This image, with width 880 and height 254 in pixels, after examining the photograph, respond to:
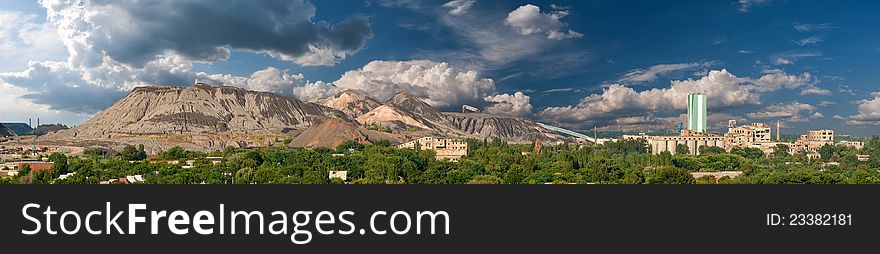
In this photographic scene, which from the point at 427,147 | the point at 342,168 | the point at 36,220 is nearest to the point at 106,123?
the point at 427,147

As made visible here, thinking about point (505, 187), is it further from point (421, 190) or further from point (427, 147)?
point (427, 147)

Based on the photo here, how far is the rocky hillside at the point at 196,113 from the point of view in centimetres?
5078

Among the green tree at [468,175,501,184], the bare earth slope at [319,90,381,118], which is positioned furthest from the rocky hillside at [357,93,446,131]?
the green tree at [468,175,501,184]

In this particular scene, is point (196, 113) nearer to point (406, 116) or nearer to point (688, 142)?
point (406, 116)

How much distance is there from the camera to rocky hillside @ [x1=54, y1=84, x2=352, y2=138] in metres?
50.8

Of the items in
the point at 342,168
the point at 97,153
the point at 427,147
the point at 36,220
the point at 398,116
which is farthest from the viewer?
the point at 398,116

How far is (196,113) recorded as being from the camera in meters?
54.8

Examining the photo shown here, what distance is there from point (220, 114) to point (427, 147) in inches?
1015

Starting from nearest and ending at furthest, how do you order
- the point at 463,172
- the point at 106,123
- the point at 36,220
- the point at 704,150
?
the point at 36,220, the point at 463,172, the point at 704,150, the point at 106,123

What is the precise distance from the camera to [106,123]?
53.3 m

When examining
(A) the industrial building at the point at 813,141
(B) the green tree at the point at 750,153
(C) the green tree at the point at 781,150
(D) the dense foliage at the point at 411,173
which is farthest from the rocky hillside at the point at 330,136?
(A) the industrial building at the point at 813,141

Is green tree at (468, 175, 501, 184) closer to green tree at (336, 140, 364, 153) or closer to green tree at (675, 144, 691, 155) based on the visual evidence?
green tree at (336, 140, 364, 153)

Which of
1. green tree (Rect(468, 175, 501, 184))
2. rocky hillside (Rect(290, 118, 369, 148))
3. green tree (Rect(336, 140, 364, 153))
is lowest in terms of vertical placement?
green tree (Rect(468, 175, 501, 184))

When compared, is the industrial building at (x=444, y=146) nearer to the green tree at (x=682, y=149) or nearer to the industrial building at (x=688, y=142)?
the green tree at (x=682, y=149)
